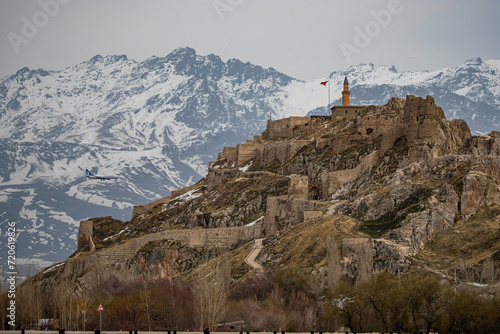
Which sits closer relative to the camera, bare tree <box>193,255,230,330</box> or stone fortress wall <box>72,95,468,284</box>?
bare tree <box>193,255,230,330</box>

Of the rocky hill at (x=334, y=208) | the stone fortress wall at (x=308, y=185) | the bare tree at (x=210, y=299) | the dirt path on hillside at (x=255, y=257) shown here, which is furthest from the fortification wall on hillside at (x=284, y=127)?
the bare tree at (x=210, y=299)

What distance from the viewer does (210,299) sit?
80.5 meters

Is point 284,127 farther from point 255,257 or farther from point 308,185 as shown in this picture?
point 255,257

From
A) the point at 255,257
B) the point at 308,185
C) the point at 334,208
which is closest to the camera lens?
the point at 255,257

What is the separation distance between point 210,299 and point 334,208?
80.4 ft

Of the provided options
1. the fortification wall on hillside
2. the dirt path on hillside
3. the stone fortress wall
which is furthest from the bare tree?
the fortification wall on hillside

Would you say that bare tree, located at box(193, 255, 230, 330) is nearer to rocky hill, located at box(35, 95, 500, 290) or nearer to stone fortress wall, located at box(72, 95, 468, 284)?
rocky hill, located at box(35, 95, 500, 290)

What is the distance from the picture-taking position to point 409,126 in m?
111

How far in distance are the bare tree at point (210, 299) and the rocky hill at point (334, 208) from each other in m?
5.94

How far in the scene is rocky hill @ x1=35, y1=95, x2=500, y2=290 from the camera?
8406 centimetres

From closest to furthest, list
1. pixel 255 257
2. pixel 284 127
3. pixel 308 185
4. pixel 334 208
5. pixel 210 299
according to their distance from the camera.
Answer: pixel 210 299 < pixel 255 257 < pixel 334 208 < pixel 308 185 < pixel 284 127

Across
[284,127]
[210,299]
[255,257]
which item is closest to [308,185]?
[255,257]

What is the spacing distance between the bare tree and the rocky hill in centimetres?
594

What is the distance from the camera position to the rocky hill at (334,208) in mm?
84062
